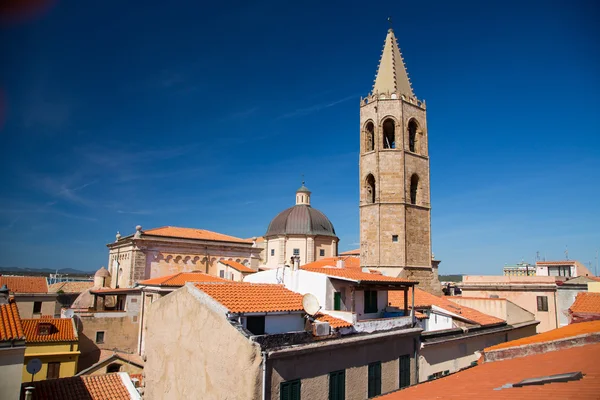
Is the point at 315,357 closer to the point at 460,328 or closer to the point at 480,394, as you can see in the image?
the point at 480,394

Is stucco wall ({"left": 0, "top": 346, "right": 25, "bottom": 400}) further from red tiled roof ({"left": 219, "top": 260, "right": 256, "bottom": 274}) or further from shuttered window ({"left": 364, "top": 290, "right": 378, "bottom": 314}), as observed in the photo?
red tiled roof ({"left": 219, "top": 260, "right": 256, "bottom": 274})

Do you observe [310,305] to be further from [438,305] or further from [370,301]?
[438,305]

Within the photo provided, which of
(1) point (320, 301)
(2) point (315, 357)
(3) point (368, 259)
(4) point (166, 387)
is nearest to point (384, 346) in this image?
(1) point (320, 301)

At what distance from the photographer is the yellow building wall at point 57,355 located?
23.9m

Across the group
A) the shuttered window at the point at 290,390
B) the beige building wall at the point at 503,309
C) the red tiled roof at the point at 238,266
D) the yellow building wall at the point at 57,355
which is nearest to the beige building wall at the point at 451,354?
the beige building wall at the point at 503,309

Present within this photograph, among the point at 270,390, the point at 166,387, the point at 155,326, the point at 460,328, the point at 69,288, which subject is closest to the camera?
the point at 270,390

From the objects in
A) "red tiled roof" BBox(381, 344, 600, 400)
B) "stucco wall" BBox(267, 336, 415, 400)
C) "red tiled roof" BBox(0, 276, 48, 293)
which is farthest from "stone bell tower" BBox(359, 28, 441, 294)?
"red tiled roof" BBox(0, 276, 48, 293)

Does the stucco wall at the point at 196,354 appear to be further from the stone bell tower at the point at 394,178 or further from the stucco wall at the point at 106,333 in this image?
the stone bell tower at the point at 394,178

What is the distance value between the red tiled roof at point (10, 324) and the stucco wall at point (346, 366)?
21.1 ft

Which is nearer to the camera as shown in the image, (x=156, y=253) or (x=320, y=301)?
(x=320, y=301)

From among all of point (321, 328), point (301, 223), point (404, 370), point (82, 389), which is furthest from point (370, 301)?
point (301, 223)

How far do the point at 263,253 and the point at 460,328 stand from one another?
30140 millimetres

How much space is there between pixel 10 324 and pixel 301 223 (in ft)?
115

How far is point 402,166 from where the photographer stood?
32.7 metres
